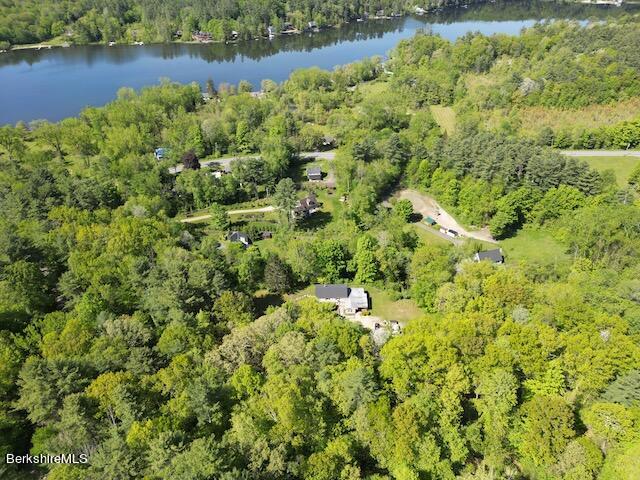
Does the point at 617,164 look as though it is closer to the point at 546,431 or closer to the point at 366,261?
the point at 366,261

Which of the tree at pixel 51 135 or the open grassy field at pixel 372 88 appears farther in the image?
the open grassy field at pixel 372 88

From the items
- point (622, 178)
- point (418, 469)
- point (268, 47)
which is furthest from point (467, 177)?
point (268, 47)

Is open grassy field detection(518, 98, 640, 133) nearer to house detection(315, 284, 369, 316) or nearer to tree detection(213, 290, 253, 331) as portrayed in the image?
house detection(315, 284, 369, 316)

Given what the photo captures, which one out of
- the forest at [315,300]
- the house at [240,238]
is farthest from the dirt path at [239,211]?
the house at [240,238]

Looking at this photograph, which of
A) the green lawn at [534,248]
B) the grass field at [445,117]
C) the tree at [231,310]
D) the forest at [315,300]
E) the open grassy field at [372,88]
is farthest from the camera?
the open grassy field at [372,88]

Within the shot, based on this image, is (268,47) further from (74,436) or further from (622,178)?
(74,436)

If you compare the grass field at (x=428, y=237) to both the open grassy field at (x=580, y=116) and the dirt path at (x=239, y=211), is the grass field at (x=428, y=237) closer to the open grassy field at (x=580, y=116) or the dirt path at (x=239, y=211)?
the dirt path at (x=239, y=211)
